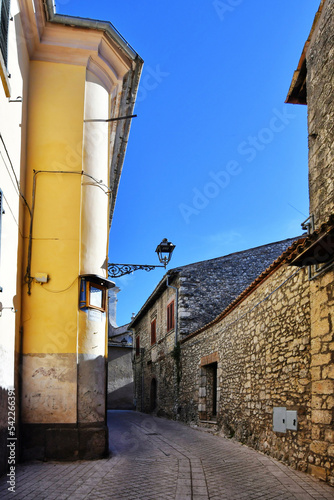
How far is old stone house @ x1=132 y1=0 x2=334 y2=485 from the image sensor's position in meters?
5.67

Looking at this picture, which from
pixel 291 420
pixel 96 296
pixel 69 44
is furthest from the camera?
pixel 69 44

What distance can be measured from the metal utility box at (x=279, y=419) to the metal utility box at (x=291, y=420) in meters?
0.15

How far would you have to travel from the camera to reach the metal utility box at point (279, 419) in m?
6.83

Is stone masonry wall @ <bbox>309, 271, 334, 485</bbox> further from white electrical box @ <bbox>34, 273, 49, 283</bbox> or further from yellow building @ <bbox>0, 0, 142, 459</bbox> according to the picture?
white electrical box @ <bbox>34, 273, 49, 283</bbox>

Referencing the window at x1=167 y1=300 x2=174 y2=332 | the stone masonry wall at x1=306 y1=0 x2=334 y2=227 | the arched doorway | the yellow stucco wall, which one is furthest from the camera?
the arched doorway

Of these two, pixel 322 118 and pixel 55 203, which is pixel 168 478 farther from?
pixel 322 118

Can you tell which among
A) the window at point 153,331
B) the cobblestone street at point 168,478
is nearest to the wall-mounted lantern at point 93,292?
the cobblestone street at point 168,478

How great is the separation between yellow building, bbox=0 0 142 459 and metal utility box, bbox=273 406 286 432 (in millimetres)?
2571

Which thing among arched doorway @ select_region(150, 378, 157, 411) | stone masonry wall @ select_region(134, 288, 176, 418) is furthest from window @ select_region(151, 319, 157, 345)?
arched doorway @ select_region(150, 378, 157, 411)

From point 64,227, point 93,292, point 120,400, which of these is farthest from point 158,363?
point 64,227

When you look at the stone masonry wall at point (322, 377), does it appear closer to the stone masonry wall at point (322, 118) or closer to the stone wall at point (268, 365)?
the stone wall at point (268, 365)

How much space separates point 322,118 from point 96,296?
438 centimetres

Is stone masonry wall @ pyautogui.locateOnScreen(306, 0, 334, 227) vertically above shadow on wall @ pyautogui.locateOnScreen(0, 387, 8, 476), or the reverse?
stone masonry wall @ pyautogui.locateOnScreen(306, 0, 334, 227)

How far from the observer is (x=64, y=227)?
24.3 feet
